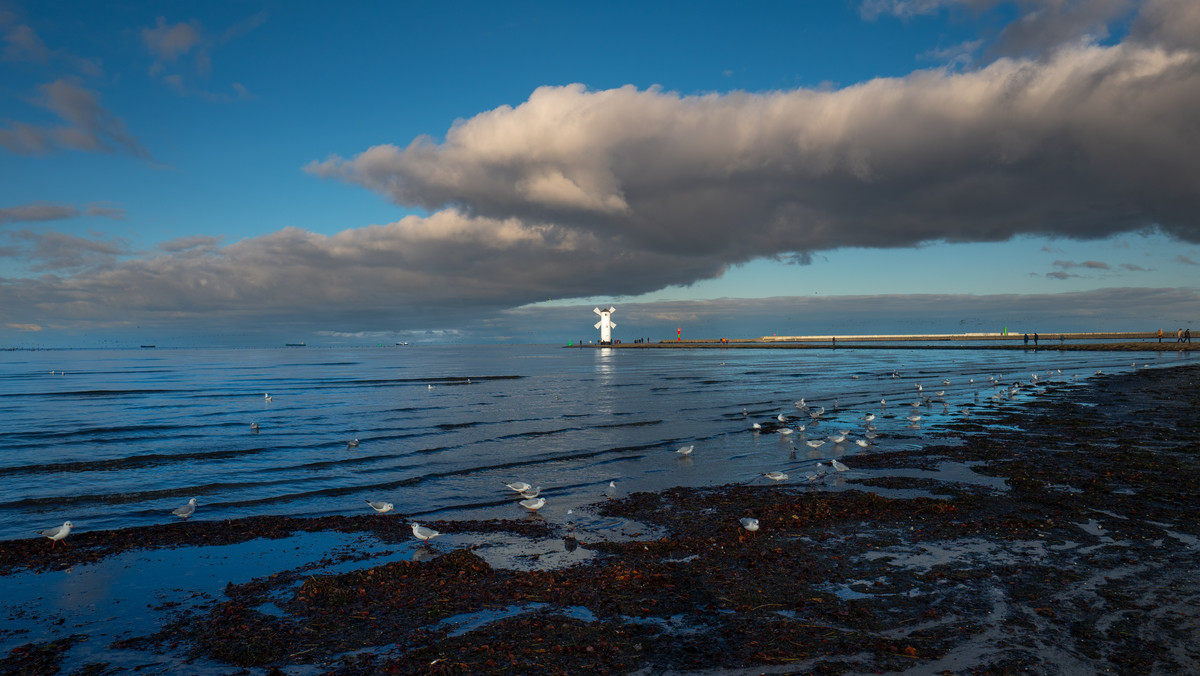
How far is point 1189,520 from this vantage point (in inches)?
436

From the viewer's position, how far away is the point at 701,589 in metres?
8.66

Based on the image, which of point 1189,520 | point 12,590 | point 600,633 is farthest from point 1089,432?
point 12,590

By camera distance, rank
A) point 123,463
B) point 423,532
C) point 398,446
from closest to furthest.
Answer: point 423,532
point 123,463
point 398,446

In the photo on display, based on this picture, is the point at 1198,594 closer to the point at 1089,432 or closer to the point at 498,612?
the point at 498,612

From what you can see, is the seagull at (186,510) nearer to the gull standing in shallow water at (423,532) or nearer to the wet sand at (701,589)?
the wet sand at (701,589)

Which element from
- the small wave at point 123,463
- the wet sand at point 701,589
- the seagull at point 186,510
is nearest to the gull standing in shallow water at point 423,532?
the wet sand at point 701,589

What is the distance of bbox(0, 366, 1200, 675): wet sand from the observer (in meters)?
6.78

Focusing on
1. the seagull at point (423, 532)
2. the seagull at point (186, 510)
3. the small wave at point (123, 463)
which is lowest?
the small wave at point (123, 463)

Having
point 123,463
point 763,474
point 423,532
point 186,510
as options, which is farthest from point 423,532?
point 123,463

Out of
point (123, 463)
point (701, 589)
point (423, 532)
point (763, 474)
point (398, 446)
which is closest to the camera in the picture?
point (701, 589)

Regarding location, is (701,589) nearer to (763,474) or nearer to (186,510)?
(763,474)

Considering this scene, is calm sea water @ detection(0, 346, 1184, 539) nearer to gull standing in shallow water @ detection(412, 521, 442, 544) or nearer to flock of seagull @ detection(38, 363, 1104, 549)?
flock of seagull @ detection(38, 363, 1104, 549)

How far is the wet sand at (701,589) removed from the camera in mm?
6781

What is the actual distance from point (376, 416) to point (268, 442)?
8.17 m
